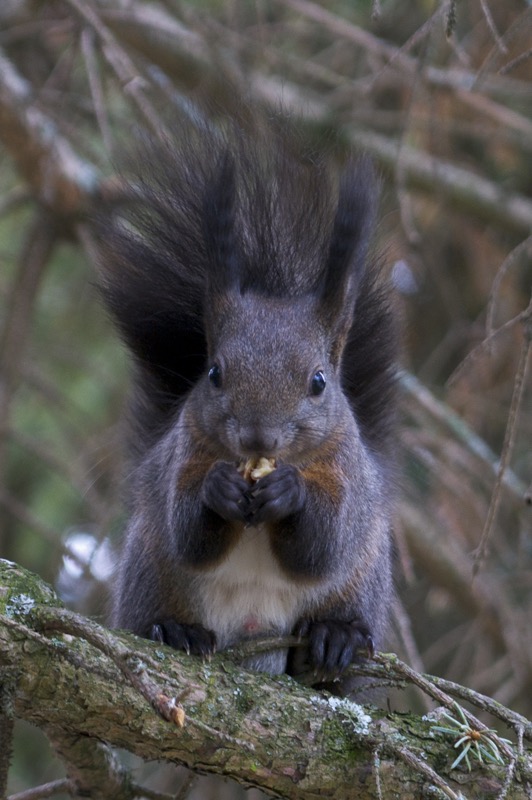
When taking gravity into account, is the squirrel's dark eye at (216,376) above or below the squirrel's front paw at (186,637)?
above

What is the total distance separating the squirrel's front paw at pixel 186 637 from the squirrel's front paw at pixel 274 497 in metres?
0.25

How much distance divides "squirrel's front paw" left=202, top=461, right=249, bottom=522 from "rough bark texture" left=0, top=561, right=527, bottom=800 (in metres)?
0.29

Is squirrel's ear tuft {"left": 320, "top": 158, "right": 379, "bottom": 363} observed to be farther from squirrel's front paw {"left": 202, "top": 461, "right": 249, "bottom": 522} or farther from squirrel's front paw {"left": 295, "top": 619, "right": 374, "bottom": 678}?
squirrel's front paw {"left": 295, "top": 619, "right": 374, "bottom": 678}

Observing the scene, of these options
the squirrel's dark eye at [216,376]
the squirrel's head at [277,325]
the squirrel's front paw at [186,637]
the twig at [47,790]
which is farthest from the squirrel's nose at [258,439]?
the twig at [47,790]

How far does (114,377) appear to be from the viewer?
398 centimetres

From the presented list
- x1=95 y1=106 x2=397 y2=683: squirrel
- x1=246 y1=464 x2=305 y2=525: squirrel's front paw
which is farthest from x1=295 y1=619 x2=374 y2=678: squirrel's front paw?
x1=246 y1=464 x2=305 y2=525: squirrel's front paw

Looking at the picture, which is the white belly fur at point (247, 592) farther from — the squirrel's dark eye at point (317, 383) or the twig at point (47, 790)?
the twig at point (47, 790)

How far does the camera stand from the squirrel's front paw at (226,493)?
6.71ft

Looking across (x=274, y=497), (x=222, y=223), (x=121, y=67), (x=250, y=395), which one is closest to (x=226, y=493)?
(x=274, y=497)

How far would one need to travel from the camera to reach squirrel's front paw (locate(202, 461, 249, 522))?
80.5 inches

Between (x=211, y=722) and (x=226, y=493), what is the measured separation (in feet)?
1.48

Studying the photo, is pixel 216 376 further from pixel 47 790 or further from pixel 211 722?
pixel 47 790

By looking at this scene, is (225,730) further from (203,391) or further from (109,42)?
(109,42)

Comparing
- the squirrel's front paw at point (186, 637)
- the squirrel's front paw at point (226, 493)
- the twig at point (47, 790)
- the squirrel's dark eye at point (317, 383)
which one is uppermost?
the squirrel's dark eye at point (317, 383)
